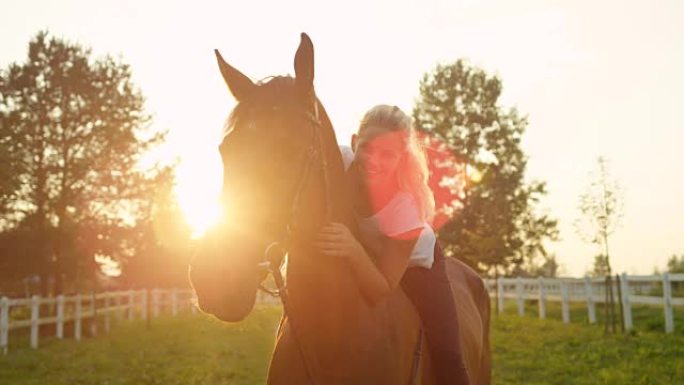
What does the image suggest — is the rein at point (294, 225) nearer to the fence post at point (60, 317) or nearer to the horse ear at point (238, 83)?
the horse ear at point (238, 83)

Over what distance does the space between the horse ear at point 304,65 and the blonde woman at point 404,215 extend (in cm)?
74

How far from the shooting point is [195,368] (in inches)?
513

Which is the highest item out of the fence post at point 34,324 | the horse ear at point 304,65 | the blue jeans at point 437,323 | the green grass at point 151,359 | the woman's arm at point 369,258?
the horse ear at point 304,65

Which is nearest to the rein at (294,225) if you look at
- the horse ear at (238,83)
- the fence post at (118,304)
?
the horse ear at (238,83)

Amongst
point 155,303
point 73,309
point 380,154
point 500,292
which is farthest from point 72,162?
point 380,154

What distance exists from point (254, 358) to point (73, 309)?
1293 centimetres

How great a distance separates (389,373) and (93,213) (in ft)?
85.6

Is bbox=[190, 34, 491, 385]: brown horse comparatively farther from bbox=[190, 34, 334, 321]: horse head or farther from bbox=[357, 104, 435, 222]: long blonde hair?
bbox=[357, 104, 435, 222]: long blonde hair

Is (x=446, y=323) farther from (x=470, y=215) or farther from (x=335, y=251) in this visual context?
(x=470, y=215)

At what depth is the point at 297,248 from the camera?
3150 mm

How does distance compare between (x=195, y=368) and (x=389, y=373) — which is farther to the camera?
(x=195, y=368)

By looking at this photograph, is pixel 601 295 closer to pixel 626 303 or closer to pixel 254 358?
pixel 626 303

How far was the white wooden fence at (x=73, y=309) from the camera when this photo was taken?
18.3 m

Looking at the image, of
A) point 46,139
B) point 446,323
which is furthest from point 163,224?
point 446,323
